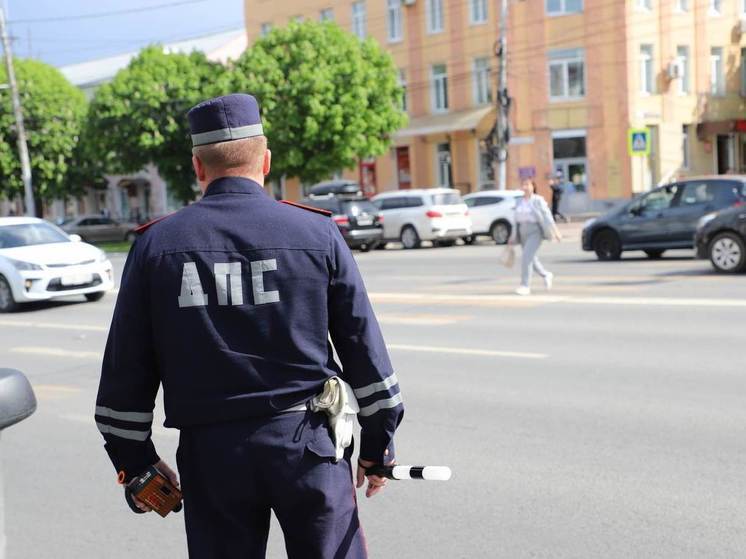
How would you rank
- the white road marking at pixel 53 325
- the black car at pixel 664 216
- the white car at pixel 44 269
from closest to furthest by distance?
the white road marking at pixel 53 325
the white car at pixel 44 269
the black car at pixel 664 216

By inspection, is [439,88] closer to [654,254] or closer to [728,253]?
[654,254]

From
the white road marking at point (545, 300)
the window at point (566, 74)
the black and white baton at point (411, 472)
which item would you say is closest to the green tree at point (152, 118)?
the window at point (566, 74)

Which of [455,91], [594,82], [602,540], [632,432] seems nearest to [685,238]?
[632,432]

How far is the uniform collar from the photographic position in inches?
108

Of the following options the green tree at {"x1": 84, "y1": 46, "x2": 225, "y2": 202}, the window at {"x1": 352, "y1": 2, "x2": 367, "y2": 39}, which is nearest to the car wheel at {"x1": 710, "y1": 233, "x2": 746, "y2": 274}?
the green tree at {"x1": 84, "y1": 46, "x2": 225, "y2": 202}

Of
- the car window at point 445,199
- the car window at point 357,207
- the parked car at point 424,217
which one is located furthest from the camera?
the car window at point 357,207

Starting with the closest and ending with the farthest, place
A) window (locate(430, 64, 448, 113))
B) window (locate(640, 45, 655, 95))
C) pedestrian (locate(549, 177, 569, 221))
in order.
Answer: pedestrian (locate(549, 177, 569, 221))
window (locate(640, 45, 655, 95))
window (locate(430, 64, 448, 113))

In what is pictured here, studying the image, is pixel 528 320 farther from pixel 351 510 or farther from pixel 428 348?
pixel 351 510

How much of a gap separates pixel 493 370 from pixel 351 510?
589 centimetres

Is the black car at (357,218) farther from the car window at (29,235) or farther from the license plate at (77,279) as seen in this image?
the license plate at (77,279)

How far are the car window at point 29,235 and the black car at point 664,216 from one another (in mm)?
10328

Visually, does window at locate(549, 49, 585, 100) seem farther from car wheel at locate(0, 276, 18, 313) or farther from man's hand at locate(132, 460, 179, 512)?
man's hand at locate(132, 460, 179, 512)

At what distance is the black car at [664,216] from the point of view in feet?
61.7

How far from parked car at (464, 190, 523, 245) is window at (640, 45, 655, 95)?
1257cm
